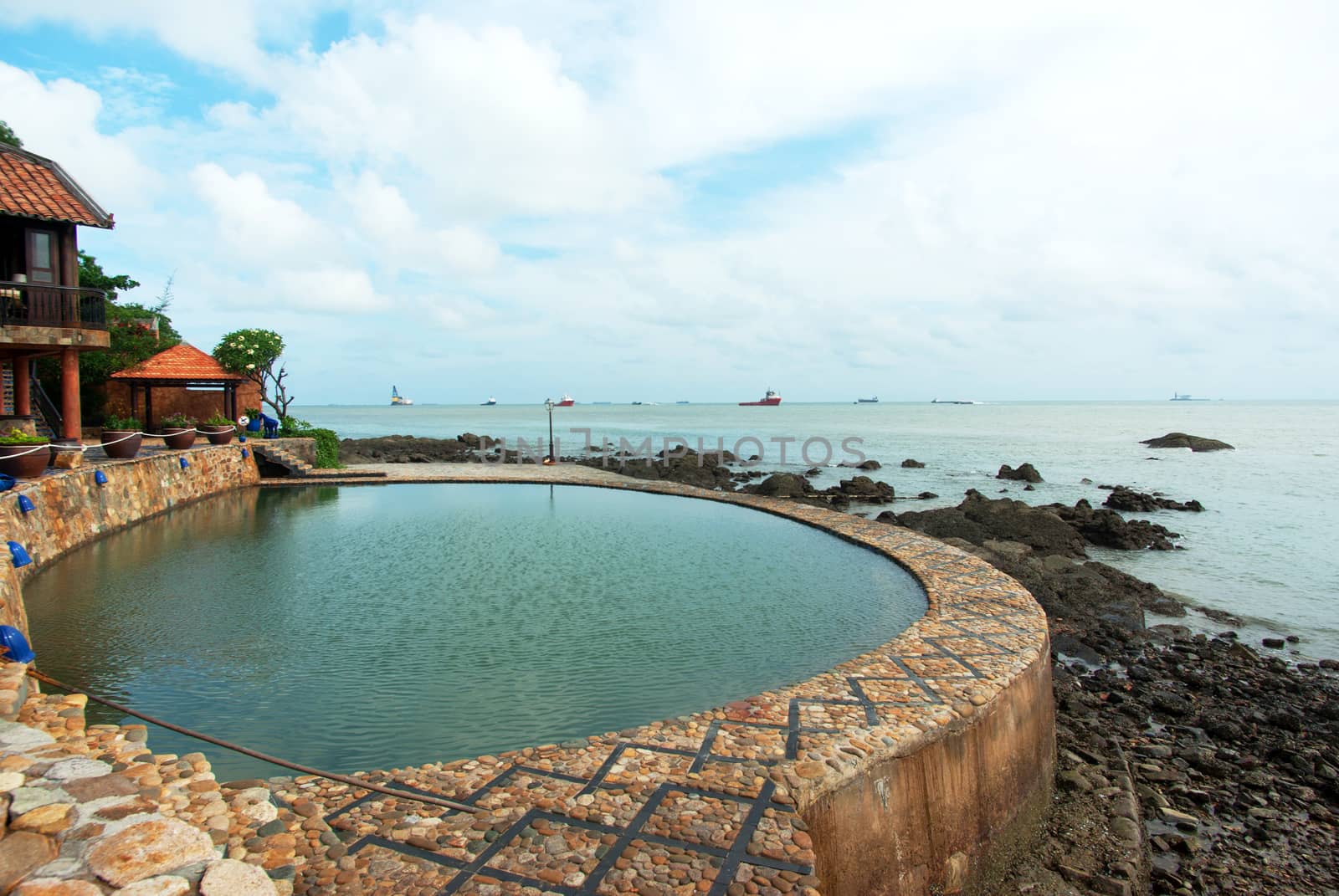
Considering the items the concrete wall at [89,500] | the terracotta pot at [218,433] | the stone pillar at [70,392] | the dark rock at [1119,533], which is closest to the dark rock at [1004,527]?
the dark rock at [1119,533]

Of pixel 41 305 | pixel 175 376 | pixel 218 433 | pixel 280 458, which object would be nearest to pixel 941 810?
pixel 41 305

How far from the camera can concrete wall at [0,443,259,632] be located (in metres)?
9.56

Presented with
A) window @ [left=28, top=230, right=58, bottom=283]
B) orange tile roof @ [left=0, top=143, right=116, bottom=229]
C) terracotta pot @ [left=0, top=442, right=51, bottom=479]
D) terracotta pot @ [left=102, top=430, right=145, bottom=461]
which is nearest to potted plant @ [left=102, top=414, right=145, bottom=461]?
terracotta pot @ [left=102, top=430, right=145, bottom=461]

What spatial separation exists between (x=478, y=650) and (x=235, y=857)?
3.86 metres

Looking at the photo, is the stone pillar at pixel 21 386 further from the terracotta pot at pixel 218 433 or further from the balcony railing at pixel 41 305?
the terracotta pot at pixel 218 433

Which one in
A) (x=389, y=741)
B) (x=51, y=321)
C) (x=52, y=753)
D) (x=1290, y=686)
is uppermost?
(x=51, y=321)

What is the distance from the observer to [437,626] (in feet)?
26.6

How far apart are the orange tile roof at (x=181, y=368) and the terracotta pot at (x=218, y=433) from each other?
2.00 metres

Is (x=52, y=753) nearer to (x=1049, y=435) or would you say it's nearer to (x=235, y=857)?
(x=235, y=857)

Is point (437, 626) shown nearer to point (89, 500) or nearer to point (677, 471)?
point (89, 500)

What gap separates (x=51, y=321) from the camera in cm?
1588

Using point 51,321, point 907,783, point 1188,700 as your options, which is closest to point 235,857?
point 907,783

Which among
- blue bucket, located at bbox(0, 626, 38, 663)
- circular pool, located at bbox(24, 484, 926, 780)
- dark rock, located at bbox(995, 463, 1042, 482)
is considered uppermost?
blue bucket, located at bbox(0, 626, 38, 663)

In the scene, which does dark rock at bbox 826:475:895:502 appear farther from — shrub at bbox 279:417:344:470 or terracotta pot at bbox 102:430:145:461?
terracotta pot at bbox 102:430:145:461
